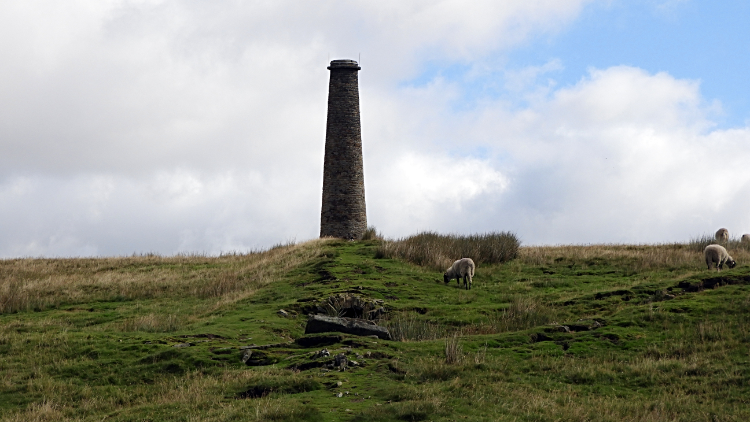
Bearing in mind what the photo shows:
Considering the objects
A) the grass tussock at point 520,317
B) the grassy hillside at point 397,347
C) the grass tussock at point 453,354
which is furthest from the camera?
the grass tussock at point 520,317

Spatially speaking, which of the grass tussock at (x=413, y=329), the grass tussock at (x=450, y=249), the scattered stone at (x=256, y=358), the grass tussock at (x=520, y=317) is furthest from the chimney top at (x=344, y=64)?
the scattered stone at (x=256, y=358)

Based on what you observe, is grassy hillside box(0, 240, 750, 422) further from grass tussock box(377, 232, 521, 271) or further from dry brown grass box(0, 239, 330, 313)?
grass tussock box(377, 232, 521, 271)

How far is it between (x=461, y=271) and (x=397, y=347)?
11612mm

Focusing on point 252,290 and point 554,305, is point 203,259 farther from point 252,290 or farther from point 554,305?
point 554,305

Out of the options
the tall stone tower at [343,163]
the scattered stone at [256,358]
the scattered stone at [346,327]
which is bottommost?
the scattered stone at [256,358]

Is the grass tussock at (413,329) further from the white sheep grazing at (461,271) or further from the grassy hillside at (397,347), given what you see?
the white sheep grazing at (461,271)

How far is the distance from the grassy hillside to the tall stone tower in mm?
14991

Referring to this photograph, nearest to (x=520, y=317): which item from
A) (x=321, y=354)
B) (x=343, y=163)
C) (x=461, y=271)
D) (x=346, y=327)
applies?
(x=346, y=327)

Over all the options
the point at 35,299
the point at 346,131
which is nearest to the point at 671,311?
the point at 35,299

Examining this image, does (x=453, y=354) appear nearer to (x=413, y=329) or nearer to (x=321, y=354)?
(x=321, y=354)

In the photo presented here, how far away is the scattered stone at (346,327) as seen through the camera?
2041cm

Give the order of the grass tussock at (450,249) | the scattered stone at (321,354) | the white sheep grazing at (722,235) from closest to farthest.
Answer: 1. the scattered stone at (321,354)
2. the grass tussock at (450,249)
3. the white sheep grazing at (722,235)

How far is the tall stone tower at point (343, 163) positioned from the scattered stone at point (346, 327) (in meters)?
28.1

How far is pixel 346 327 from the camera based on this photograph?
2045cm
